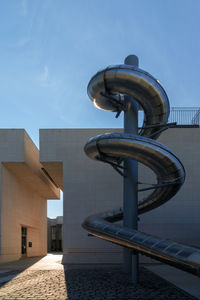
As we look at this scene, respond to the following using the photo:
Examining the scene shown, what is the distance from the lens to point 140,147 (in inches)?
365

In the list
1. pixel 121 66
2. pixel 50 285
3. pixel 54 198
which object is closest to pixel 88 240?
pixel 50 285

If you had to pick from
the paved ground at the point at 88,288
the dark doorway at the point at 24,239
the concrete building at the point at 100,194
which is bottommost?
the dark doorway at the point at 24,239

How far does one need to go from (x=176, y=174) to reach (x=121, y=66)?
4455 mm

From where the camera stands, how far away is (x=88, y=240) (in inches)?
682

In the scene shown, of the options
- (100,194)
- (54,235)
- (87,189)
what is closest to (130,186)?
(100,194)

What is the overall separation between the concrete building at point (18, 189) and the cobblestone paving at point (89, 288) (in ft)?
29.8

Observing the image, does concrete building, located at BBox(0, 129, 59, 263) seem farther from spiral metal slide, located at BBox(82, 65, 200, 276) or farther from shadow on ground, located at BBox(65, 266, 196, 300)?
shadow on ground, located at BBox(65, 266, 196, 300)

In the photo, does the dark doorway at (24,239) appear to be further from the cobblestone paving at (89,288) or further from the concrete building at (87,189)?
the cobblestone paving at (89,288)

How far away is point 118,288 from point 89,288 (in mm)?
950

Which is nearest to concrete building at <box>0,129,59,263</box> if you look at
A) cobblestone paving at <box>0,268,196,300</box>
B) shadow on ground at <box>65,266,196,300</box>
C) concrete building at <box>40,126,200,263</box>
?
concrete building at <box>40,126,200,263</box>

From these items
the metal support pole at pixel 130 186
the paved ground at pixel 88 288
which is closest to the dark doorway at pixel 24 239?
the paved ground at pixel 88 288

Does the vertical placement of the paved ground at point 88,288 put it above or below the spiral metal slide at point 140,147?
below

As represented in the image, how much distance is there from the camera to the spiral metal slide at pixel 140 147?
343 inches

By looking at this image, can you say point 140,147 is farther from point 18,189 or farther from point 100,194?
point 18,189
